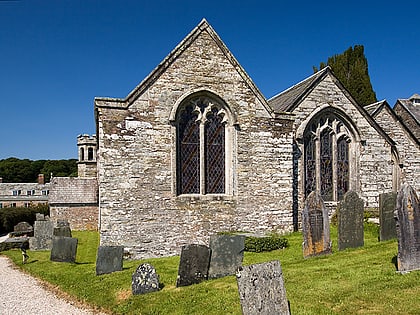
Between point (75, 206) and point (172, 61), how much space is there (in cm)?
1683

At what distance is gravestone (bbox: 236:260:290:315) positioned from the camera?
21.2 ft

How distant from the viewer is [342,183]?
19.0 meters

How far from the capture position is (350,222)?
12.0m

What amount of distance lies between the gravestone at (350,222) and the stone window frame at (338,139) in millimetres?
5700

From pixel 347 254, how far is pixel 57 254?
11190mm

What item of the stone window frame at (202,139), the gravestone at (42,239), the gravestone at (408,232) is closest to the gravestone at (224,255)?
the gravestone at (408,232)

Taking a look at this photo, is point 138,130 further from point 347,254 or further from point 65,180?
point 65,180

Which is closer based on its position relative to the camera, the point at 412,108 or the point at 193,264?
the point at 193,264

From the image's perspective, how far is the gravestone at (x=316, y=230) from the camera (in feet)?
38.1

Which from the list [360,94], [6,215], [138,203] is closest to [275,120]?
[138,203]

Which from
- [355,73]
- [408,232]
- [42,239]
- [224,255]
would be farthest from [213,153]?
[355,73]

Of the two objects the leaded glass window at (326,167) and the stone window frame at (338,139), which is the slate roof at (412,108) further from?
the leaded glass window at (326,167)

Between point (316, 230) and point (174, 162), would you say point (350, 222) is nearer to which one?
point (316, 230)

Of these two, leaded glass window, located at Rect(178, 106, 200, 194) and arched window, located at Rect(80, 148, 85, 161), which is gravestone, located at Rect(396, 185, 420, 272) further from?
arched window, located at Rect(80, 148, 85, 161)
